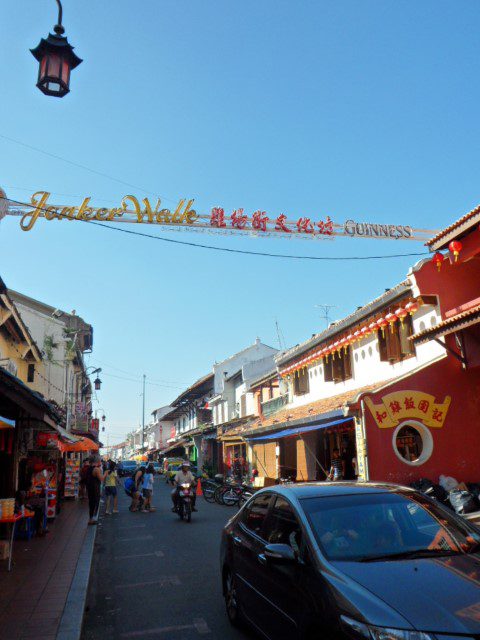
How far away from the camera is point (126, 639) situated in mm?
5586

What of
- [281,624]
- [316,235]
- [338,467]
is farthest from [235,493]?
[281,624]

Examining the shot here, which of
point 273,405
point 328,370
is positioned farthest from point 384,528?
point 273,405

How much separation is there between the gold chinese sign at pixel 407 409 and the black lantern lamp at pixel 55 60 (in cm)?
973

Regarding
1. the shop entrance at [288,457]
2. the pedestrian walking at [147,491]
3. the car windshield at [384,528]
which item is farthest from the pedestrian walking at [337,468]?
the car windshield at [384,528]

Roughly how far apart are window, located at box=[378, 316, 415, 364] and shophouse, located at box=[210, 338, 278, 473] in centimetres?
1341

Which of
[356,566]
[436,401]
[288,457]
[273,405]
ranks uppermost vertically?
[273,405]

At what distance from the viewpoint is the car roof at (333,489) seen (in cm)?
466

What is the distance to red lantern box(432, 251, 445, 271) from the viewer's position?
1289 centimetres

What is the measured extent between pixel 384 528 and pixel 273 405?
68.7 ft

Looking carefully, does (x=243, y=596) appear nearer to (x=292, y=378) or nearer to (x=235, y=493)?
(x=235, y=493)

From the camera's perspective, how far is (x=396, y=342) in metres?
14.8

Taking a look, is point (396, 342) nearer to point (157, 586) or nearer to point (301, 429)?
point (301, 429)

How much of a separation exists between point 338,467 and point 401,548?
43.8 ft

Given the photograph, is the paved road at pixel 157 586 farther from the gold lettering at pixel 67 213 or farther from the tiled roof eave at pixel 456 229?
the tiled roof eave at pixel 456 229
